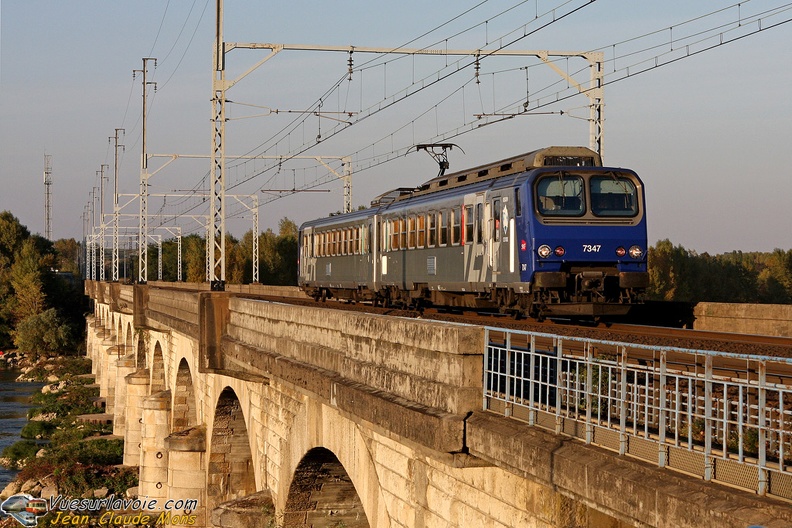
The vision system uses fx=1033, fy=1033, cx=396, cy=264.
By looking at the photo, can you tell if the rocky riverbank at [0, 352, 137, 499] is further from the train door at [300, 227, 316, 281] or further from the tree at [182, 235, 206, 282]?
the tree at [182, 235, 206, 282]

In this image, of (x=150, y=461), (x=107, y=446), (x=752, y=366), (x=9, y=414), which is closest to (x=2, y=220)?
(x=9, y=414)

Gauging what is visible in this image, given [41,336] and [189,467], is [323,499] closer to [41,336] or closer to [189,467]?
[189,467]

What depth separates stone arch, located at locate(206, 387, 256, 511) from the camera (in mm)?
25062

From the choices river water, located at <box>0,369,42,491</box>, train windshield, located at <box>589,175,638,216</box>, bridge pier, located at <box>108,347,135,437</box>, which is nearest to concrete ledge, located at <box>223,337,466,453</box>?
train windshield, located at <box>589,175,638,216</box>

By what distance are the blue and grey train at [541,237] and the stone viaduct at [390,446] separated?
4.46 m

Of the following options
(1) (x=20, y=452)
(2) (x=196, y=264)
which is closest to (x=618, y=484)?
(1) (x=20, y=452)

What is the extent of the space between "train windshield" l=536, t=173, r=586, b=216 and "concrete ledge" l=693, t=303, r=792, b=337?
3.23 metres

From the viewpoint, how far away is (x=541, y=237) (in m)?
17.3

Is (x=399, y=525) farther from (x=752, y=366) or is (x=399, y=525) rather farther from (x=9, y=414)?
(x=9, y=414)

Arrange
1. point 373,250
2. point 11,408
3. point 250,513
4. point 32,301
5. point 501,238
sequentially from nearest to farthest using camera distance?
point 250,513, point 501,238, point 373,250, point 11,408, point 32,301

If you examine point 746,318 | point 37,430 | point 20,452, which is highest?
point 746,318

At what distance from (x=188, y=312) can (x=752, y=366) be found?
56.8 feet

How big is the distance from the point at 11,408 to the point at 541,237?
61.5m

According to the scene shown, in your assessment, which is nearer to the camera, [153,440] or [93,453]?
[153,440]
